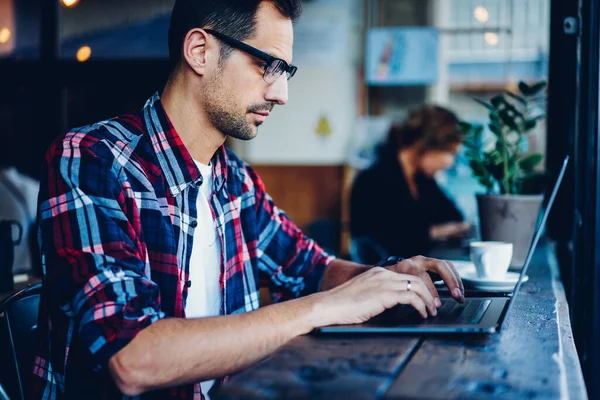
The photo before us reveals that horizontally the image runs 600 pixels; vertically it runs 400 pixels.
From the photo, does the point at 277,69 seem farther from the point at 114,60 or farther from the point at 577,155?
the point at 114,60

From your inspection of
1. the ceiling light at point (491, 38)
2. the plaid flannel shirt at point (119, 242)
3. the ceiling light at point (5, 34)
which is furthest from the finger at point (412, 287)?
the ceiling light at point (491, 38)

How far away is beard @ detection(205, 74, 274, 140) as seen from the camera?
4.86 feet

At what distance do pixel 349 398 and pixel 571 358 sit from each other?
1.35 feet

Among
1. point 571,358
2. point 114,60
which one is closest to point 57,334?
point 571,358

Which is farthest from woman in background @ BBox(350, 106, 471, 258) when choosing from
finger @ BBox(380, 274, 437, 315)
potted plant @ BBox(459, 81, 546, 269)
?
finger @ BBox(380, 274, 437, 315)

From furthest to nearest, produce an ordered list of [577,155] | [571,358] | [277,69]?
[577,155] < [277,69] < [571,358]

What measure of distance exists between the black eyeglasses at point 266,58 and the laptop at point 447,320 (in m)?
0.55

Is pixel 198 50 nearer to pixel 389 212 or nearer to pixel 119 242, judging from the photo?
pixel 119 242

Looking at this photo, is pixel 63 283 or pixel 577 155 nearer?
pixel 63 283

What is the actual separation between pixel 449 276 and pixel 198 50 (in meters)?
0.70

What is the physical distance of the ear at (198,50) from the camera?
4.81ft

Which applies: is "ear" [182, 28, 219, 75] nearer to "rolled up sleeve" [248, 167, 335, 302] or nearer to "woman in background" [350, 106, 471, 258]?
"rolled up sleeve" [248, 167, 335, 302]

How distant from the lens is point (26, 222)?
11.6 feet

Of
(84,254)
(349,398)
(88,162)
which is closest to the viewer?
(349,398)
